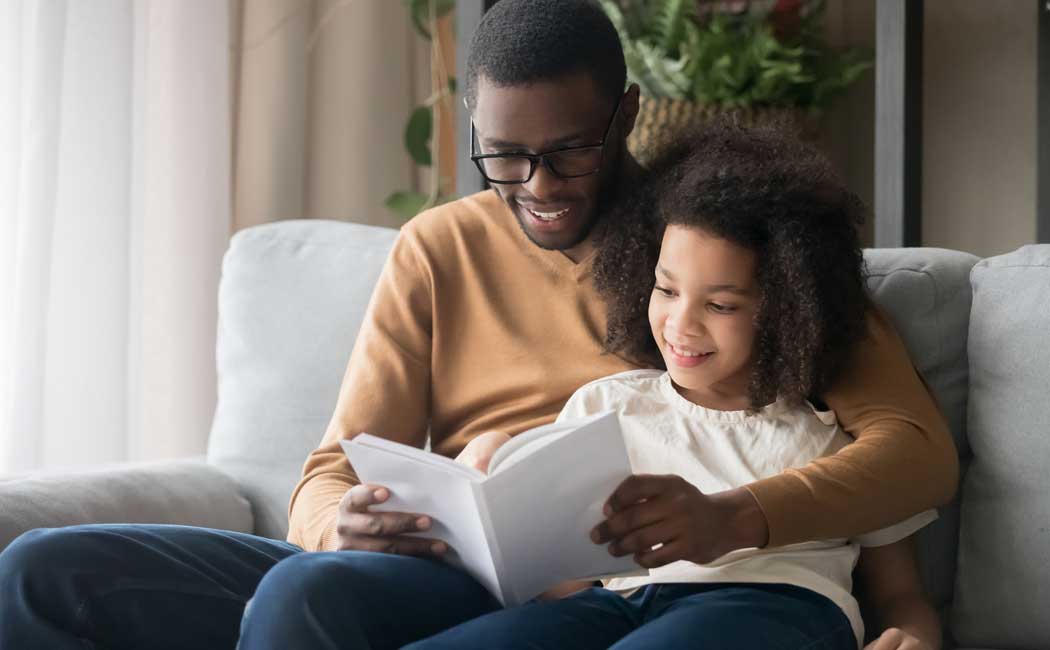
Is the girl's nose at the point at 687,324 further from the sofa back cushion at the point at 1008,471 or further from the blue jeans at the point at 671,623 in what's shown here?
the sofa back cushion at the point at 1008,471

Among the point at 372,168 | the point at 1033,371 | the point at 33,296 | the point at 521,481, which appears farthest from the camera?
the point at 372,168

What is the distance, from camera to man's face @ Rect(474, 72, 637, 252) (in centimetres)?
140

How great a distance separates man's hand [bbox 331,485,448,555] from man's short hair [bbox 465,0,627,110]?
52cm

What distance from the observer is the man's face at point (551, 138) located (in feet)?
4.59

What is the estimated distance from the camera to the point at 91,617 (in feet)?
3.78

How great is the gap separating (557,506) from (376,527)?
210mm

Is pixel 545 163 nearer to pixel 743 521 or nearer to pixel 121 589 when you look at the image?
pixel 743 521

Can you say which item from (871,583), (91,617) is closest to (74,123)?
(91,617)

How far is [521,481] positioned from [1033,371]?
0.69 metres

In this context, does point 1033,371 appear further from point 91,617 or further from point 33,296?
point 33,296

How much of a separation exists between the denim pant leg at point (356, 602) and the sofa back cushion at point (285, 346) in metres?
0.63

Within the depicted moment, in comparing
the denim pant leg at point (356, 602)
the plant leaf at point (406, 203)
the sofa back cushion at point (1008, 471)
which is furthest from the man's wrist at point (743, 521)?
the plant leaf at point (406, 203)

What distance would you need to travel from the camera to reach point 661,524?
109 centimetres

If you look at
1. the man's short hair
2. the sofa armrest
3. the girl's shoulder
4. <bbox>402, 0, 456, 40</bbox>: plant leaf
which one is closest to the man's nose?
the man's short hair
